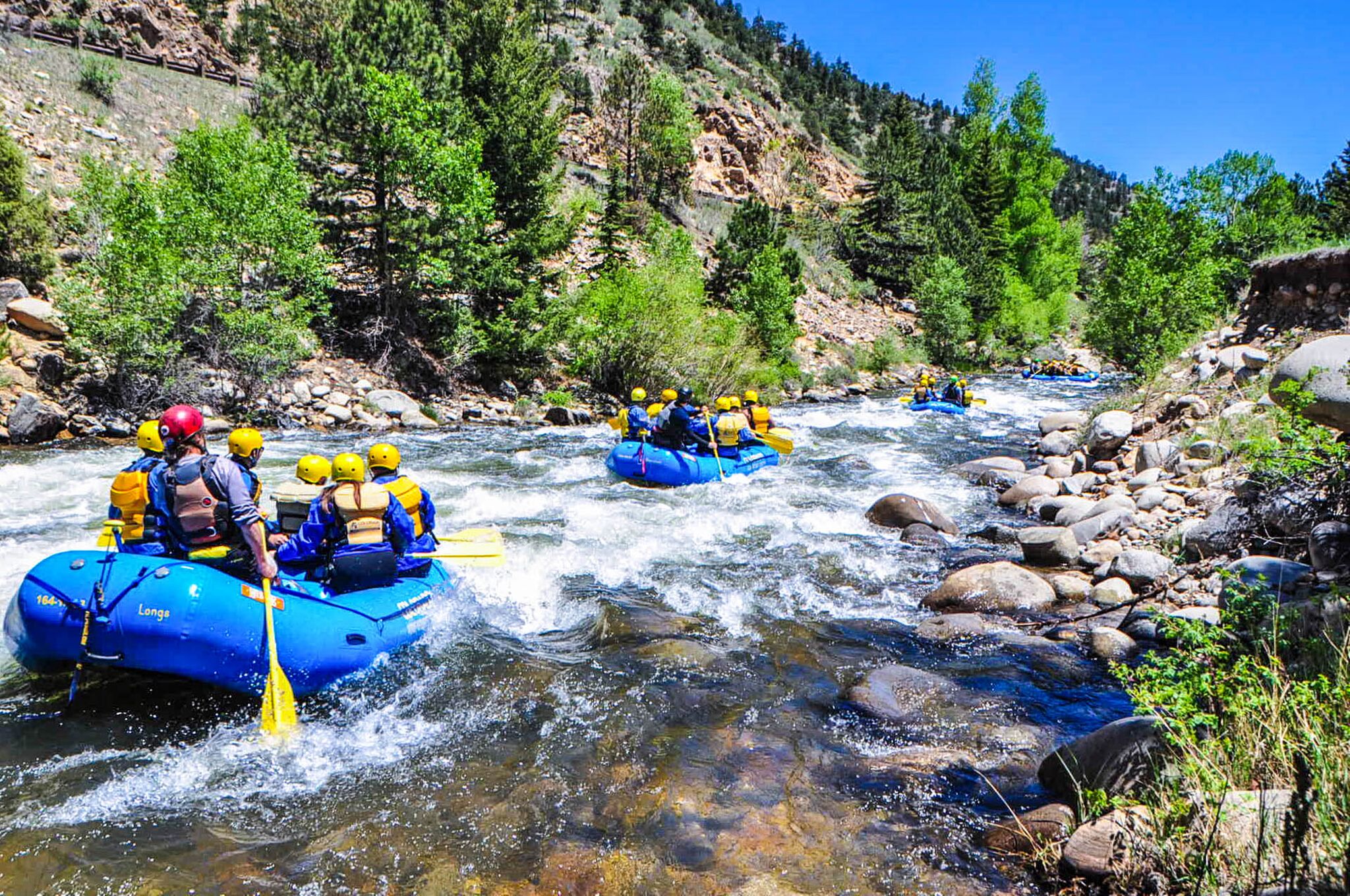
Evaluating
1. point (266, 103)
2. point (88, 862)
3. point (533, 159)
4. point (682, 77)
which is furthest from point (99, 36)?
point (88, 862)

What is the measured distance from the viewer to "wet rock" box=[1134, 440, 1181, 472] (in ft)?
30.3

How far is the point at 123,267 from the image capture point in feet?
44.3

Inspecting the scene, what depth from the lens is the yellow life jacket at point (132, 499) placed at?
495 centimetres

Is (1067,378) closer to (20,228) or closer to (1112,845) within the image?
(1112,845)

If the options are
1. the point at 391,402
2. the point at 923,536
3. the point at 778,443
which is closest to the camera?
the point at 923,536

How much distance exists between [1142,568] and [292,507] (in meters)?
7.02

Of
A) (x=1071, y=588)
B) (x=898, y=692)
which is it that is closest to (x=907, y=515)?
(x=1071, y=588)

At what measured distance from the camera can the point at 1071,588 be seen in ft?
21.7

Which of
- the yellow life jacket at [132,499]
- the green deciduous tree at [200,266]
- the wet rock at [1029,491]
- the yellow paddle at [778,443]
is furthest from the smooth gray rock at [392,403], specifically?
the wet rock at [1029,491]

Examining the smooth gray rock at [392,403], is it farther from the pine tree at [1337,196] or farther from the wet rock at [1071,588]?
the pine tree at [1337,196]

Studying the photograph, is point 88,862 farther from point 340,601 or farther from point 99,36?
point 99,36

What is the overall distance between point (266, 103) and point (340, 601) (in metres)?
18.8

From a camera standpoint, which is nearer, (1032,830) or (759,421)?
(1032,830)

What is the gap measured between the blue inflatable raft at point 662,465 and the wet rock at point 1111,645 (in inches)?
263
